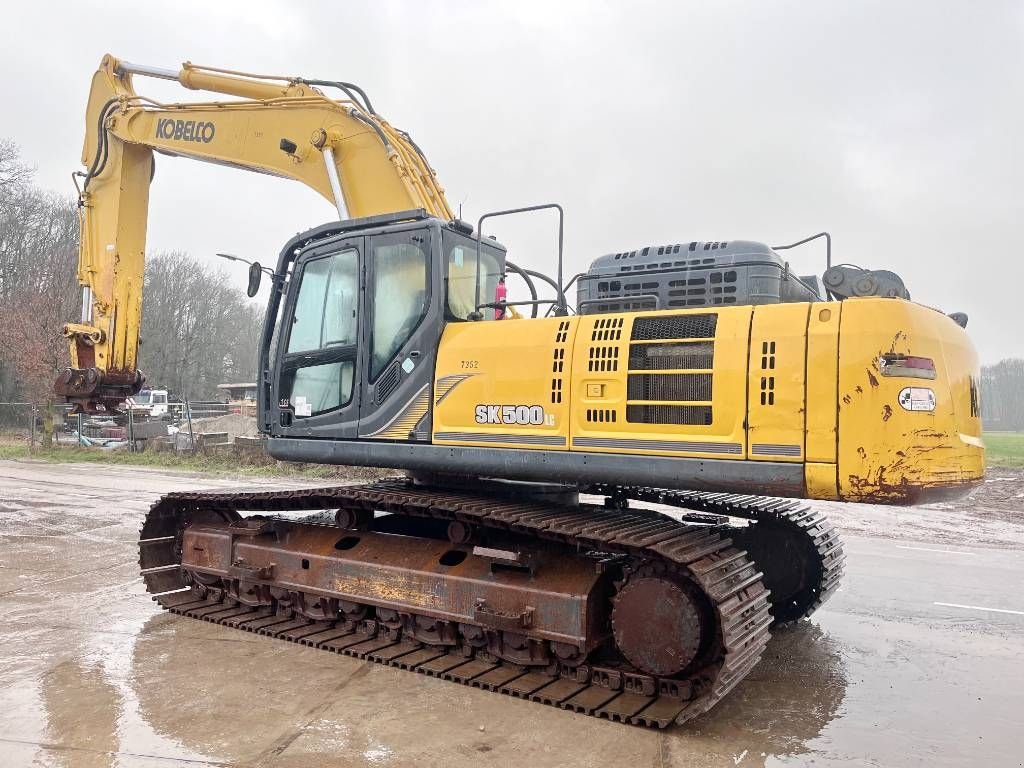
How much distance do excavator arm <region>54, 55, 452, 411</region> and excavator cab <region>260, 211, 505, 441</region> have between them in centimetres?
128

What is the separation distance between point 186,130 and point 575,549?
18.5 feet

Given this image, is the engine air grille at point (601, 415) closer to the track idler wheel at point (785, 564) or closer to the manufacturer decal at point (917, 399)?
the manufacturer decal at point (917, 399)

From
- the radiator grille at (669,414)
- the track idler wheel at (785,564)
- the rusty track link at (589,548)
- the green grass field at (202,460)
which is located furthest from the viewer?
the green grass field at (202,460)

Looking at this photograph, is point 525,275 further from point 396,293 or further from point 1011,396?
point 1011,396

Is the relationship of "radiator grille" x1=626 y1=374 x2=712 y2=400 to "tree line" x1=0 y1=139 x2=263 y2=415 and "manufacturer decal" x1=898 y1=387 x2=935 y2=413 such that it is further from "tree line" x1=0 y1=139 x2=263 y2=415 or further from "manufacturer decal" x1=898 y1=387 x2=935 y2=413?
"tree line" x1=0 y1=139 x2=263 y2=415

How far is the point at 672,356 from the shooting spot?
442 cm

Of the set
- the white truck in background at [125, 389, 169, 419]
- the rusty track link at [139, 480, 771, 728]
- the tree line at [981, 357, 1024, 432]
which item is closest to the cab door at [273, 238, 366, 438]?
the rusty track link at [139, 480, 771, 728]

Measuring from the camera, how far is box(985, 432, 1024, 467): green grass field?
1962 cm

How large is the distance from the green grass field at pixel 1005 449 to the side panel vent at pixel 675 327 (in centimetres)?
1189

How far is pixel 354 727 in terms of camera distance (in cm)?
409

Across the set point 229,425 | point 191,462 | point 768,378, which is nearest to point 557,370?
point 768,378

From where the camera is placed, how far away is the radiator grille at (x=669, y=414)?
169 inches

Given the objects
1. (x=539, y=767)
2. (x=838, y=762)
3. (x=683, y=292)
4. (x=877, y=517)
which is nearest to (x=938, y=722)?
(x=838, y=762)

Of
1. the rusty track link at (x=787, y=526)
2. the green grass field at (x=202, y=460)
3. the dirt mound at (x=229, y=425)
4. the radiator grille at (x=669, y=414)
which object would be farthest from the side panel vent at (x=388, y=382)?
the dirt mound at (x=229, y=425)
